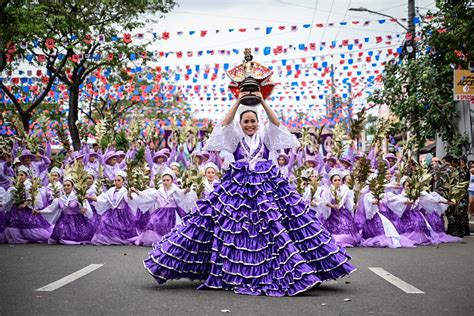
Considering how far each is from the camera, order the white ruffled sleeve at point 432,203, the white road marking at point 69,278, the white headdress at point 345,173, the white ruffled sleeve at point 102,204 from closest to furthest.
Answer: the white road marking at point 69,278 < the white ruffled sleeve at point 102,204 < the white ruffled sleeve at point 432,203 < the white headdress at point 345,173

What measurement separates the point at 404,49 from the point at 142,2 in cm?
856

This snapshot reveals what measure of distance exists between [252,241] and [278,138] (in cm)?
118

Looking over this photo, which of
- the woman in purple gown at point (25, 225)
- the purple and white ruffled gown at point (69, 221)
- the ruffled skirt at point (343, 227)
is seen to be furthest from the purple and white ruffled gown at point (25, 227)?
the ruffled skirt at point (343, 227)

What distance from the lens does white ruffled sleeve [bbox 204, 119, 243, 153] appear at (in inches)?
304

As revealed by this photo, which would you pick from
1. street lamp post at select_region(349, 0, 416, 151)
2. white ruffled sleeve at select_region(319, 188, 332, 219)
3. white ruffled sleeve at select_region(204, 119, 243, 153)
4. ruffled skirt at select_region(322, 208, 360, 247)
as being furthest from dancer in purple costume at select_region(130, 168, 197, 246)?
street lamp post at select_region(349, 0, 416, 151)

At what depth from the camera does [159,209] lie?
→ 1326 centimetres

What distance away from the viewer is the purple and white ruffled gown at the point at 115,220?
13281 mm

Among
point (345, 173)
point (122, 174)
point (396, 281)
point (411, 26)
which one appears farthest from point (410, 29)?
point (396, 281)

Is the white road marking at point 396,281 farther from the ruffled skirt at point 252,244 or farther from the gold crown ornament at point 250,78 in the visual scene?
the gold crown ornament at point 250,78

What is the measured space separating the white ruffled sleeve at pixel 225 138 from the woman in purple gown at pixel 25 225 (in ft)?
22.5

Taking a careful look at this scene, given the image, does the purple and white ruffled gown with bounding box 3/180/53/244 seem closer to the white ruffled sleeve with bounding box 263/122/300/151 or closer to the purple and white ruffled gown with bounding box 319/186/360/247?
the purple and white ruffled gown with bounding box 319/186/360/247

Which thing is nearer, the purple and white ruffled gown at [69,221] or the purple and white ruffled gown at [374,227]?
the purple and white ruffled gown at [374,227]

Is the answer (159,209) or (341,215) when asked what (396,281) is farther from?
(159,209)

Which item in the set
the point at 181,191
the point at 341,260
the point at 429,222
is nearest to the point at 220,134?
the point at 341,260
